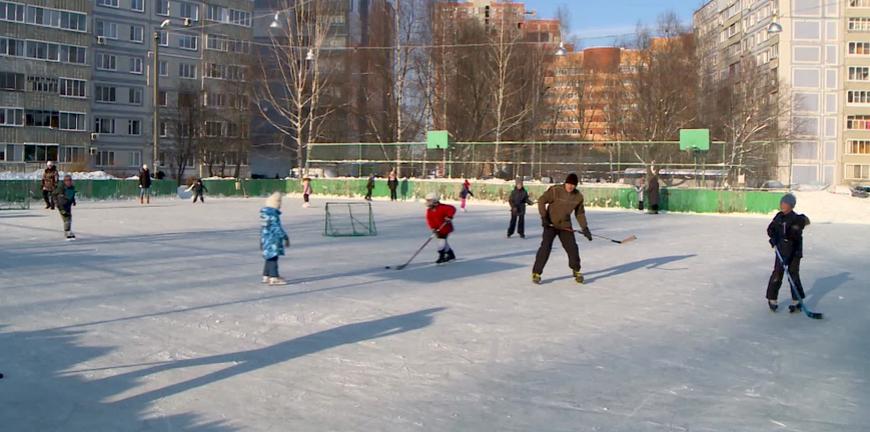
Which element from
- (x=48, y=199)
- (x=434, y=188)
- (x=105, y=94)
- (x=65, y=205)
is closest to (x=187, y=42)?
(x=105, y=94)

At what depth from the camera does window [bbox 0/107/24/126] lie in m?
58.2

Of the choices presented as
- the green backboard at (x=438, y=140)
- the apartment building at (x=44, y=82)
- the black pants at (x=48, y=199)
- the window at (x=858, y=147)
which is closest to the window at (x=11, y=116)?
the apartment building at (x=44, y=82)

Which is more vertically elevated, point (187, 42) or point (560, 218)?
point (187, 42)

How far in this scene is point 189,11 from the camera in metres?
71.0

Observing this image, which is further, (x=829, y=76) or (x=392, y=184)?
(x=829, y=76)

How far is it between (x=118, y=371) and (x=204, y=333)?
1.55 metres

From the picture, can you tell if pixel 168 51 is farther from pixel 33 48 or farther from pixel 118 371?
pixel 118 371

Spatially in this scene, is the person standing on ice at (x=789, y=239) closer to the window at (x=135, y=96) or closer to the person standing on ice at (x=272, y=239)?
the person standing on ice at (x=272, y=239)

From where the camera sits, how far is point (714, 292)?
1184 centimetres

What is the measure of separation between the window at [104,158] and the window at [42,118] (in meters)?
5.51

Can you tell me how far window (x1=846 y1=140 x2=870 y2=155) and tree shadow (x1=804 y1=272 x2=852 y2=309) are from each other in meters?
74.4

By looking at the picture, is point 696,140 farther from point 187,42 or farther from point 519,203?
point 187,42

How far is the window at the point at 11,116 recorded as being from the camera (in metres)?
58.2

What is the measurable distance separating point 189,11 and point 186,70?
5108 mm
